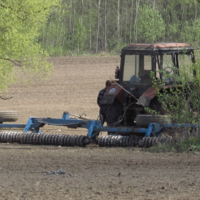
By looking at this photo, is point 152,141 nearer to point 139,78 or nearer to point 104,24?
point 139,78

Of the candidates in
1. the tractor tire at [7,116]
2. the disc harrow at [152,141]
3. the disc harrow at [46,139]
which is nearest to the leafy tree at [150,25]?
the tractor tire at [7,116]

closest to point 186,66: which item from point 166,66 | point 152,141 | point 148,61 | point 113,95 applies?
point 166,66

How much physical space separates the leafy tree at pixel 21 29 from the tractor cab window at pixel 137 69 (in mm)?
3282

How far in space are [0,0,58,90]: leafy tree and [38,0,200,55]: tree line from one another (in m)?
24.5

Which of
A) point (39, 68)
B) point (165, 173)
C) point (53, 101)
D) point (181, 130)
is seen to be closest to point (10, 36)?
point (39, 68)

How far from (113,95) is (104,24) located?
3402 centimetres

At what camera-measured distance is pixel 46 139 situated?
8945 millimetres

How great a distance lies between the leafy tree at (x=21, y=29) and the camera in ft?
34.8

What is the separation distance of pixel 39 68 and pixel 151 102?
5.06 meters

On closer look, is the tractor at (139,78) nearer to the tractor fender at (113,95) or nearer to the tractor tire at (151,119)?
the tractor fender at (113,95)

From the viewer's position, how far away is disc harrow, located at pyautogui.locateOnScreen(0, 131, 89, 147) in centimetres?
869

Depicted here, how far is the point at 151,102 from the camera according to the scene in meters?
8.72

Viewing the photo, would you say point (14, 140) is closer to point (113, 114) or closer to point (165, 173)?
point (113, 114)

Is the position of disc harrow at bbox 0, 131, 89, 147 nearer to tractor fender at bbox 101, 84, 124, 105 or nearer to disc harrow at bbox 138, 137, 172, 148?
tractor fender at bbox 101, 84, 124, 105
